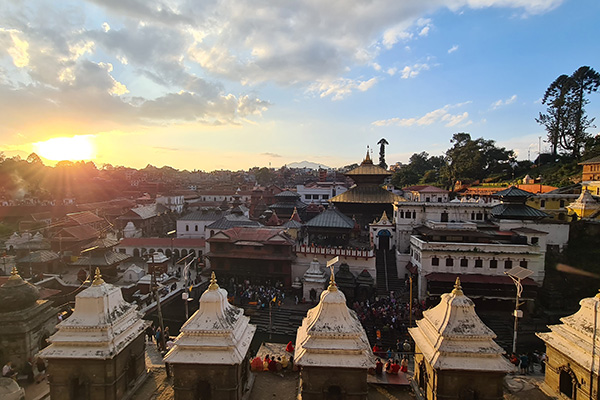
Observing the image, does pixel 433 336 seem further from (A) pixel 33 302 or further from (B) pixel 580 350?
(A) pixel 33 302

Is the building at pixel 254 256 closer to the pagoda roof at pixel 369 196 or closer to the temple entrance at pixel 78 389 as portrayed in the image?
the pagoda roof at pixel 369 196

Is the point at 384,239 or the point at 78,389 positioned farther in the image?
the point at 384,239

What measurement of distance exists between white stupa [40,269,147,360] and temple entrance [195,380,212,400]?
262 centimetres

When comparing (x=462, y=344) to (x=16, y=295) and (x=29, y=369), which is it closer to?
(x=29, y=369)

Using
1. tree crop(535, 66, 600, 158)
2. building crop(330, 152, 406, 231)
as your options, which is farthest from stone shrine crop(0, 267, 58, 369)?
tree crop(535, 66, 600, 158)

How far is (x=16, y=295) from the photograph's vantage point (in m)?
12.8

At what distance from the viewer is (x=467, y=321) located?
8953 millimetres

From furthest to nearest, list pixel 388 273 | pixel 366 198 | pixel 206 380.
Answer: pixel 366 198
pixel 388 273
pixel 206 380

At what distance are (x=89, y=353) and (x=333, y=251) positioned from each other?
1789 cm

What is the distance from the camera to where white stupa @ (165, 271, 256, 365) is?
8.94 meters

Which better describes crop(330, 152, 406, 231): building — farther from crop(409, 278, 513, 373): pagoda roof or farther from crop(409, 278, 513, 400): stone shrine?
crop(409, 278, 513, 400): stone shrine

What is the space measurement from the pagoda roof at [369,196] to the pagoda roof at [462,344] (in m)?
26.4

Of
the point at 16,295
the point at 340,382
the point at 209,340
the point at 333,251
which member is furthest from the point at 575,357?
the point at 16,295

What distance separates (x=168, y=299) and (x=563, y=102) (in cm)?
6373
